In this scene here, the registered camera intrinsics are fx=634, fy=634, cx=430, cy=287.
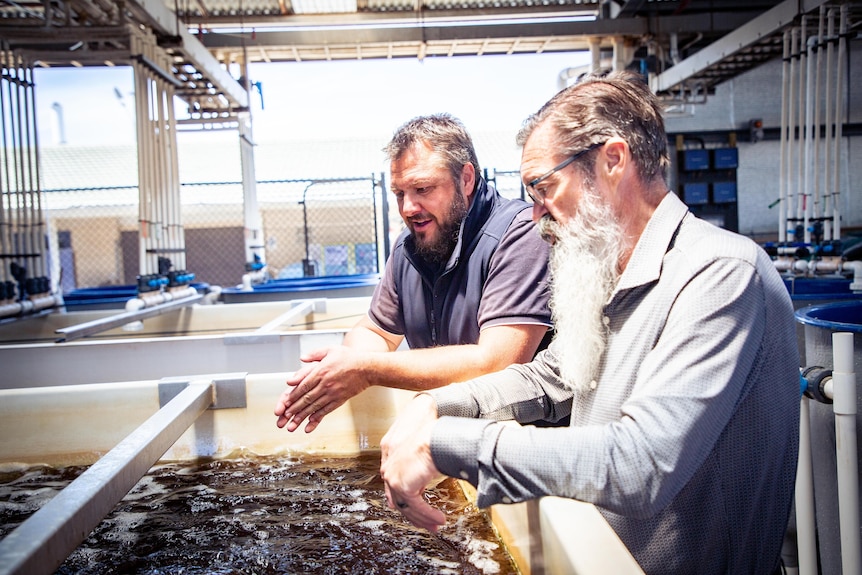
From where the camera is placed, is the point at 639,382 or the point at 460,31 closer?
the point at 639,382

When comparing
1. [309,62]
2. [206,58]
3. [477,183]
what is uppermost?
[309,62]

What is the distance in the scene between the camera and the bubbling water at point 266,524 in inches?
46.4

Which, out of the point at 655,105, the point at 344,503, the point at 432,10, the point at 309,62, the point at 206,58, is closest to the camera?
the point at 655,105

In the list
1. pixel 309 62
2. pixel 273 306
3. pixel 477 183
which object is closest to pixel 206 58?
pixel 273 306

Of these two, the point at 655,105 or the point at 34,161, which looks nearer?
the point at 655,105

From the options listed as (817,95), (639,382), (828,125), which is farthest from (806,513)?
(817,95)

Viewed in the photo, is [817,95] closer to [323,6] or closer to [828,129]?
[828,129]

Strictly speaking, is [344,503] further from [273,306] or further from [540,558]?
[273,306]

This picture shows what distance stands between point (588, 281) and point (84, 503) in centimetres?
89

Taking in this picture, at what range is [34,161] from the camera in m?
4.29

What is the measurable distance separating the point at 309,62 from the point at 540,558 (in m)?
7.16

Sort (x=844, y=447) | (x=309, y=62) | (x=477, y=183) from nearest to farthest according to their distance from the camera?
(x=844, y=447) → (x=477, y=183) → (x=309, y=62)

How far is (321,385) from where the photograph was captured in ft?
4.91

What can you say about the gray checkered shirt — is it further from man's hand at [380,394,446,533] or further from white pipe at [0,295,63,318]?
white pipe at [0,295,63,318]
